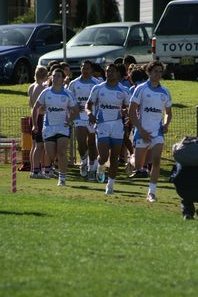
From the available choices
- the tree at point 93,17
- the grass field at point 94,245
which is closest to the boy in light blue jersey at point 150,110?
the grass field at point 94,245

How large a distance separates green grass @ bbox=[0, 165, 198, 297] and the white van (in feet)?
43.4

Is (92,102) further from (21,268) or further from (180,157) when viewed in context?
(21,268)

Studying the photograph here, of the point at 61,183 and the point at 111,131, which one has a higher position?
the point at 111,131

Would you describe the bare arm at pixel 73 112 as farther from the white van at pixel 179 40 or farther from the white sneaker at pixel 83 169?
the white van at pixel 179 40

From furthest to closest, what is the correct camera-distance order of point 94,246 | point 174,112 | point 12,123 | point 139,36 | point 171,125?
point 139,36 → point 12,123 → point 174,112 → point 171,125 → point 94,246

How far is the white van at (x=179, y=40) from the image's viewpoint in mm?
26906

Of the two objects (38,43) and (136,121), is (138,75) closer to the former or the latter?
(136,121)

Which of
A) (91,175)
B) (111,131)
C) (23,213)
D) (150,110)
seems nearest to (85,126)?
(91,175)

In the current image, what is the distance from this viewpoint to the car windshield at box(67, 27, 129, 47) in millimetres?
27609

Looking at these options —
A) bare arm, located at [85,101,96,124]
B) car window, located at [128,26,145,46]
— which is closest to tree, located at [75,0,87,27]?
car window, located at [128,26,145,46]

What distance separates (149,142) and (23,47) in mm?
14902

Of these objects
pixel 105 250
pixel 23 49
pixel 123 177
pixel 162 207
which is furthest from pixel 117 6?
pixel 105 250

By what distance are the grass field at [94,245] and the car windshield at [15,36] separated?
1486 centimetres

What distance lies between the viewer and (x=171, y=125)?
20.0 metres
